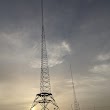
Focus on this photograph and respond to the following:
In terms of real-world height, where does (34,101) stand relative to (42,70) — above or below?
below

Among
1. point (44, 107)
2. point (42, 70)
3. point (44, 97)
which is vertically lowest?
point (44, 107)

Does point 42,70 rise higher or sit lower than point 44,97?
higher

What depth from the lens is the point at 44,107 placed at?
9869 centimetres

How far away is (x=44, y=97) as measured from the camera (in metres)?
103

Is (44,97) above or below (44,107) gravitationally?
above

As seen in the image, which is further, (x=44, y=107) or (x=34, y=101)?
(x=34, y=101)

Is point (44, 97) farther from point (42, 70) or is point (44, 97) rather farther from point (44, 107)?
point (42, 70)

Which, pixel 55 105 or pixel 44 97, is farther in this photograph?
pixel 55 105

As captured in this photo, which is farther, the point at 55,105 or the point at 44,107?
the point at 55,105

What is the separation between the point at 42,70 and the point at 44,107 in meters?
24.5

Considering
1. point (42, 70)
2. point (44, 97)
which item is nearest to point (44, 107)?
point (44, 97)

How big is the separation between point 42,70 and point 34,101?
23543 millimetres

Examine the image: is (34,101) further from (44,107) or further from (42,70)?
(42,70)

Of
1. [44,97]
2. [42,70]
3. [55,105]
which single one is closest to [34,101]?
[44,97]
